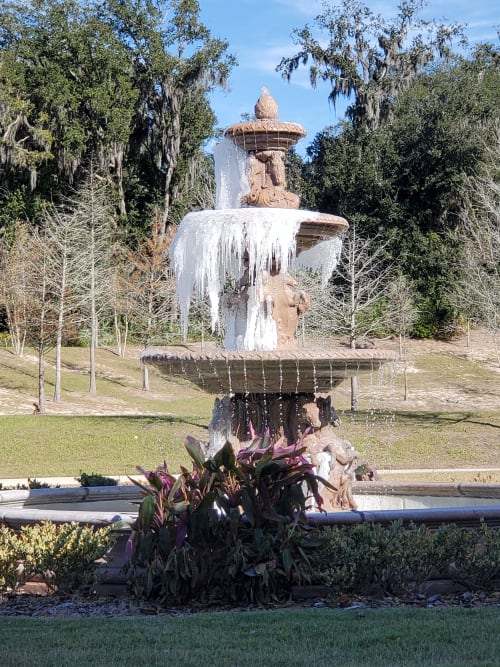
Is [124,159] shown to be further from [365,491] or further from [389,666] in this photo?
[389,666]

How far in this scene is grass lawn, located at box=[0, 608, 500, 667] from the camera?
5078 mm

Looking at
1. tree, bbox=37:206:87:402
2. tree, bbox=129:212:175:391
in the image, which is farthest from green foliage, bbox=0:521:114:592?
tree, bbox=129:212:175:391

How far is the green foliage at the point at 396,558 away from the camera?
683 centimetres

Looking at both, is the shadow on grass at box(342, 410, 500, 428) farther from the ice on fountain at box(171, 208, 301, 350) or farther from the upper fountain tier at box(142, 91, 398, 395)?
the ice on fountain at box(171, 208, 301, 350)

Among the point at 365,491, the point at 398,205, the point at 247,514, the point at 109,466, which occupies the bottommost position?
the point at 109,466

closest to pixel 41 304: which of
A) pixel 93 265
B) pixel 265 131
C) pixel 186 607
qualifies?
pixel 93 265

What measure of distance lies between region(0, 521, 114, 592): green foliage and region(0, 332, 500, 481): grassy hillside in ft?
13.2

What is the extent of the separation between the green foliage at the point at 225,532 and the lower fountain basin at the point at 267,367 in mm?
1797

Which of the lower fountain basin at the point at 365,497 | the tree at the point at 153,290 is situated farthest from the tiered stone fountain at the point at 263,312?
the tree at the point at 153,290

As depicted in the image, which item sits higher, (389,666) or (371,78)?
(371,78)

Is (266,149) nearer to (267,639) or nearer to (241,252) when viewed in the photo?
(241,252)

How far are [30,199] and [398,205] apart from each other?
17.6 m

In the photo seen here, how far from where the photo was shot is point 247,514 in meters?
6.86

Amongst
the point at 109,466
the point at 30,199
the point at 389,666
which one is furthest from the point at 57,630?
the point at 30,199
